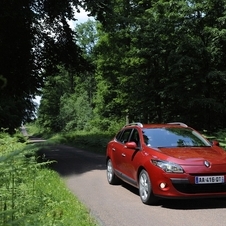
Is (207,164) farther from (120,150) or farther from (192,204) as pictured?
(120,150)

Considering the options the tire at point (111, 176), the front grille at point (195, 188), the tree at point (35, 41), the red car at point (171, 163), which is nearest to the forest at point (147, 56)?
the tree at point (35, 41)

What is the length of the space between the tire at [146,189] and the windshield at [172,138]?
0.76 metres

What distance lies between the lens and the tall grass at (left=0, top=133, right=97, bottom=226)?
2.08 m

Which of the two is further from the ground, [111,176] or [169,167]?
[169,167]

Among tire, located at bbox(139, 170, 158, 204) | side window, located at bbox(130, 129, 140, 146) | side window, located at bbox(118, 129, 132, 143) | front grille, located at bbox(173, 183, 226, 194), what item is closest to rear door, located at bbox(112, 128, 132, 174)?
side window, located at bbox(118, 129, 132, 143)

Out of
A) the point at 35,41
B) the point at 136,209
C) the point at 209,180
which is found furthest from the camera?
the point at 35,41

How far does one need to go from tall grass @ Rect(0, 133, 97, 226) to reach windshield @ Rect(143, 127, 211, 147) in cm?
219

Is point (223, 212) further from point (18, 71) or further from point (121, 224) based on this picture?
point (18, 71)

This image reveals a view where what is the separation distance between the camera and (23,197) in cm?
363

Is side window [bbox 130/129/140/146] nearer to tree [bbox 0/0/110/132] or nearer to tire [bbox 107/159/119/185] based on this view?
tire [bbox 107/159/119/185]

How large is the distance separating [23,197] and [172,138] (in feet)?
17.3

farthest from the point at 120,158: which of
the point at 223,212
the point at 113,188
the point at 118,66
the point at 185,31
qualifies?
the point at 118,66

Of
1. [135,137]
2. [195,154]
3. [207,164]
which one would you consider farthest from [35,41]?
[207,164]

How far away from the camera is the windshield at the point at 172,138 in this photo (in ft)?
26.9
